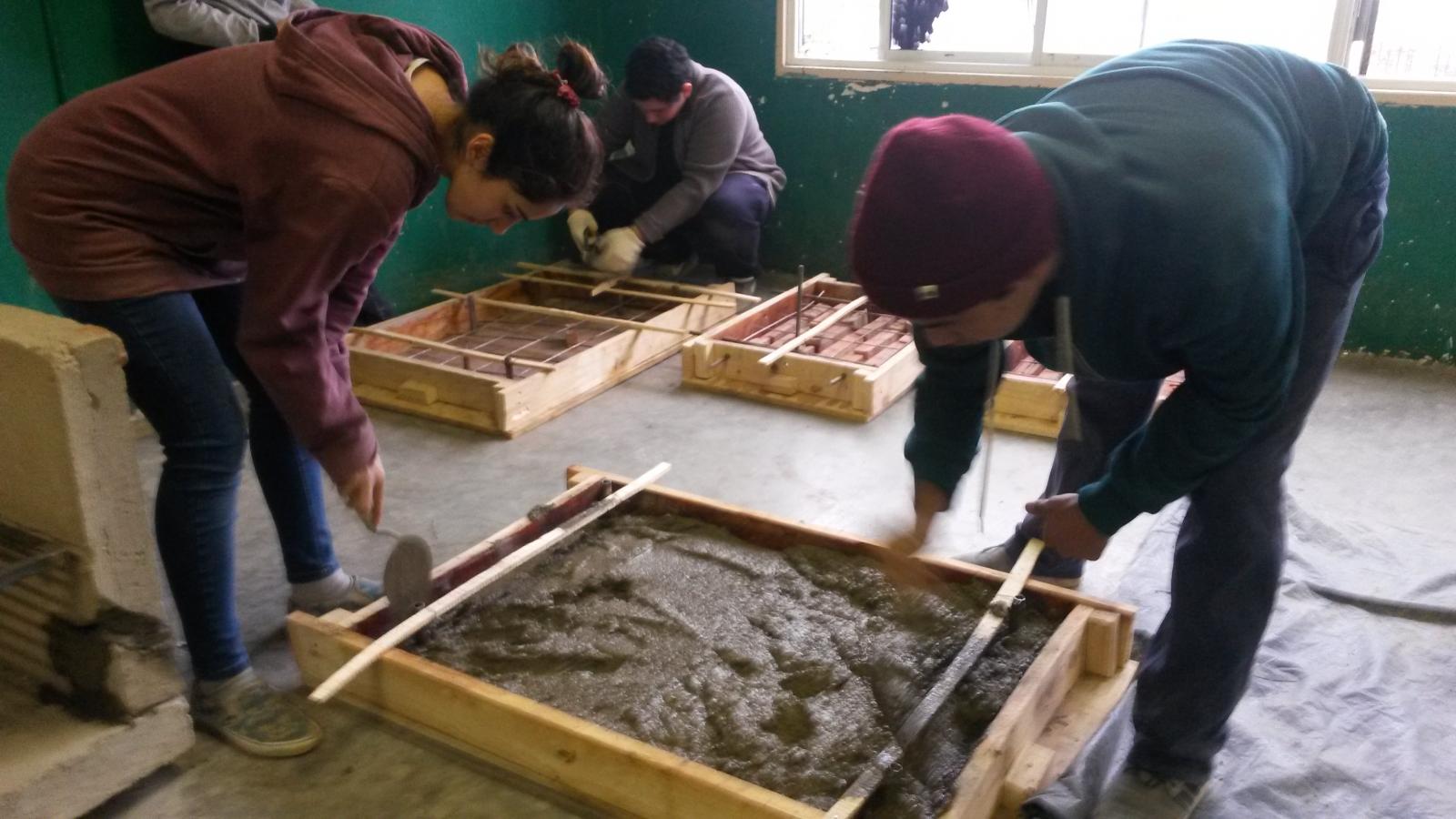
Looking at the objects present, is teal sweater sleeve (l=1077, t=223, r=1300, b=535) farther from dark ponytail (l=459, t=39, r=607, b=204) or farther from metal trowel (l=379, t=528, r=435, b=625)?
metal trowel (l=379, t=528, r=435, b=625)

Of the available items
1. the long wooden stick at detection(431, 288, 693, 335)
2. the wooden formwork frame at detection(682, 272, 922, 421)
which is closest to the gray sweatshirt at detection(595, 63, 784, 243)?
the long wooden stick at detection(431, 288, 693, 335)

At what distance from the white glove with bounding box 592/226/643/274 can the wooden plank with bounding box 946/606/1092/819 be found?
8.29 feet

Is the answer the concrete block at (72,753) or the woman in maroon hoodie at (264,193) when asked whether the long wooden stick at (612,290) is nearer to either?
the woman in maroon hoodie at (264,193)

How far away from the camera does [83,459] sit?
1.42 m

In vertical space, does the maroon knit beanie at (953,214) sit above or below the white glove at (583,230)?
above

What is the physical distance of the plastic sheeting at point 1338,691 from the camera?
1585 millimetres

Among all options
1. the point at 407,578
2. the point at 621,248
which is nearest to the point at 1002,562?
the point at 407,578

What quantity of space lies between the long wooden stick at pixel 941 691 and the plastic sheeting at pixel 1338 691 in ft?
0.63

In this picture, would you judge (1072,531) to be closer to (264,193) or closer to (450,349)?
(264,193)

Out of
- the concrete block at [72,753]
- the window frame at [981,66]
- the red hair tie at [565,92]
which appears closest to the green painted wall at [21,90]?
the concrete block at [72,753]

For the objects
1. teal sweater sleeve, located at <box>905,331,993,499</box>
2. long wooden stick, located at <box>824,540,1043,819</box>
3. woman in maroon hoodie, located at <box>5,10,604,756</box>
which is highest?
woman in maroon hoodie, located at <box>5,10,604,756</box>

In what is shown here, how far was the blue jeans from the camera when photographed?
1491 millimetres

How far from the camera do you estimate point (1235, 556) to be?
54.2 inches

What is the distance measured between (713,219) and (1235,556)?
9.50 feet
